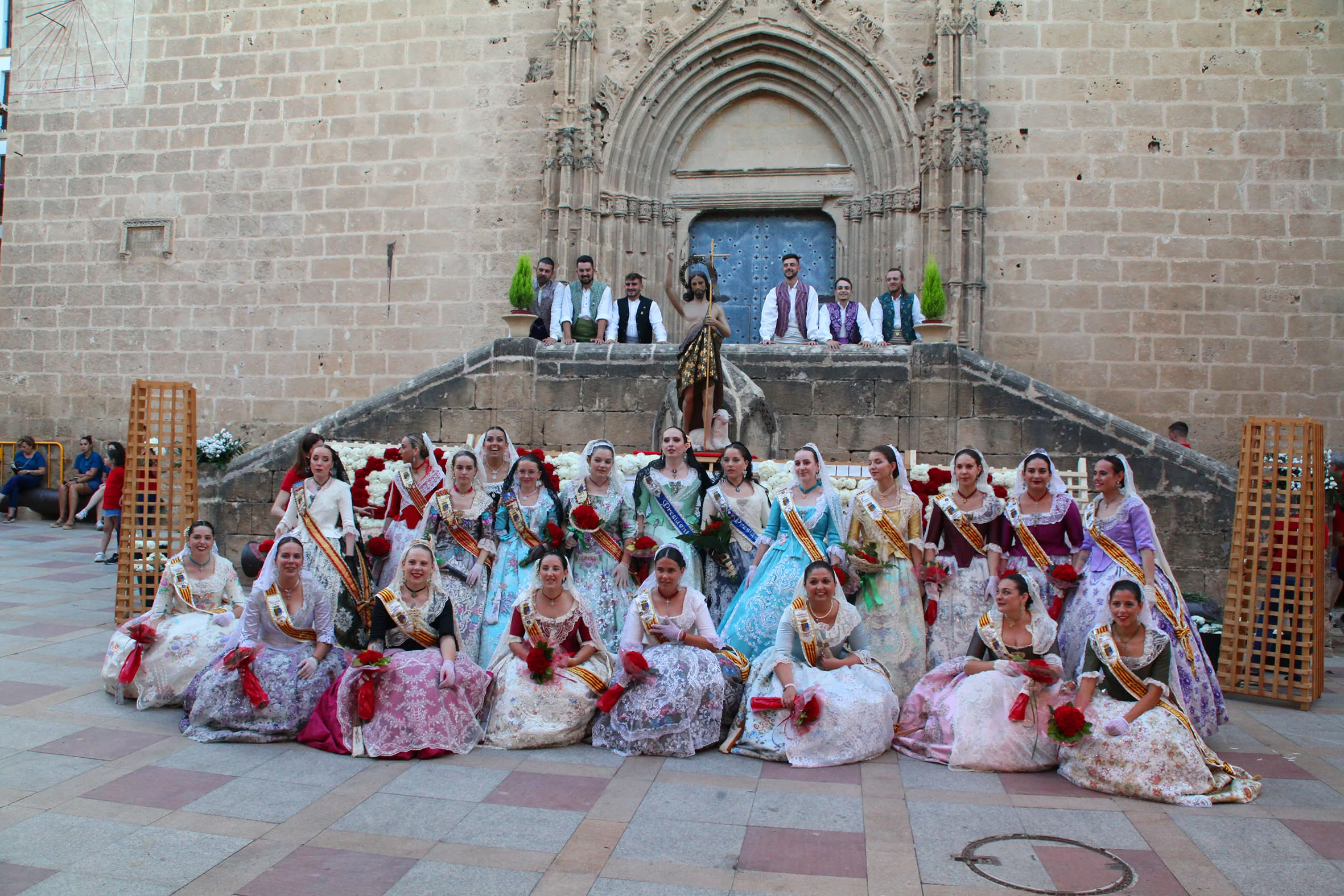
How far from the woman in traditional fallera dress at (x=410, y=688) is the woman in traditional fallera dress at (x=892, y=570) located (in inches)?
91.1

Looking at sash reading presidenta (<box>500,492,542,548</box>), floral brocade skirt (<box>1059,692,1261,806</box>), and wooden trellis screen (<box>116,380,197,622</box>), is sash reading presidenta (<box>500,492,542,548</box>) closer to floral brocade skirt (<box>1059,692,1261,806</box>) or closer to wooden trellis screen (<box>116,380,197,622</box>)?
wooden trellis screen (<box>116,380,197,622</box>)

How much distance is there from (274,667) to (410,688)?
0.83m

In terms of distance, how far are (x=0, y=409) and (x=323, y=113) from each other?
22.6 feet

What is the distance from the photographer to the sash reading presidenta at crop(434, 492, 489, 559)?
21.1 ft

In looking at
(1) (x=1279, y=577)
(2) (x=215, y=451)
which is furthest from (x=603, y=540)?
(2) (x=215, y=451)

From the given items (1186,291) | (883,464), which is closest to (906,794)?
(883,464)

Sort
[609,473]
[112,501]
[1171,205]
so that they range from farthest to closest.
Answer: [1171,205]
[112,501]
[609,473]

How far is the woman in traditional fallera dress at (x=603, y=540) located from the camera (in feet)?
20.8

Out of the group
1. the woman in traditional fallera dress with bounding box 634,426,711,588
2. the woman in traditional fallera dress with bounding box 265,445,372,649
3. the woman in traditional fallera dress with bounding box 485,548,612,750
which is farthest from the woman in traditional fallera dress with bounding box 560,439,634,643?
the woman in traditional fallera dress with bounding box 265,445,372,649

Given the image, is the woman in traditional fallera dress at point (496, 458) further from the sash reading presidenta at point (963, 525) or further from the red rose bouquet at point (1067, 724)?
the red rose bouquet at point (1067, 724)

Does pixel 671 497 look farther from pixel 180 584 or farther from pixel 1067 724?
pixel 180 584

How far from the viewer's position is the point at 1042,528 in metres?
6.10

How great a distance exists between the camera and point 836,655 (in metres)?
5.48

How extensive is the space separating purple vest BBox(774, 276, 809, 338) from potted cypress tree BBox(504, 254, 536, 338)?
2.69 meters
